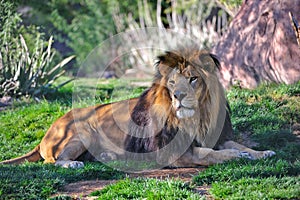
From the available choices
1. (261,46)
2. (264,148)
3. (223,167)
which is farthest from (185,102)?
(261,46)

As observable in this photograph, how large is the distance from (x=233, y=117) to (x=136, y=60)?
1004 cm

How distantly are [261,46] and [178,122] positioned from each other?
12.1 ft

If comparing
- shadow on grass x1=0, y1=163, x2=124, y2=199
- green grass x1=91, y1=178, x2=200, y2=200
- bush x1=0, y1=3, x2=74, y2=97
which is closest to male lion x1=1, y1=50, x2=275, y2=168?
shadow on grass x1=0, y1=163, x2=124, y2=199

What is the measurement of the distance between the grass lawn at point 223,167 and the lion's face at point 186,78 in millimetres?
683

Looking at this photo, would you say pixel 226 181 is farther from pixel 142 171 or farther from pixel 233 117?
pixel 233 117

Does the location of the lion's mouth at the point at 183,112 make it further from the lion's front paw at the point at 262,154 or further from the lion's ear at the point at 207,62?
the lion's front paw at the point at 262,154

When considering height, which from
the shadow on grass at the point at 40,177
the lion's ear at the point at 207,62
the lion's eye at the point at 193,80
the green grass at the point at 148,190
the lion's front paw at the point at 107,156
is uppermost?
the lion's ear at the point at 207,62

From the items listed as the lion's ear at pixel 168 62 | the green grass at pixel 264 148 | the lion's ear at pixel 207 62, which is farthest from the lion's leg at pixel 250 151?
the lion's ear at pixel 168 62

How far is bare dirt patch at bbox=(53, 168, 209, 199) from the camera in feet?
17.6

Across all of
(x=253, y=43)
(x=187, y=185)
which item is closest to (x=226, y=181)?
(x=187, y=185)

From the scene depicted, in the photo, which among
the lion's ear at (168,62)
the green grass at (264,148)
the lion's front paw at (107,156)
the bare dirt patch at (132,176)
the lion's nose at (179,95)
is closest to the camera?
the green grass at (264,148)

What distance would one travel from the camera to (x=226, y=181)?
5309 millimetres

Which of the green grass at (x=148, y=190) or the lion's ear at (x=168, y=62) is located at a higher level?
the lion's ear at (x=168, y=62)

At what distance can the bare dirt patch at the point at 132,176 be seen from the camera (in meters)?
5.37
